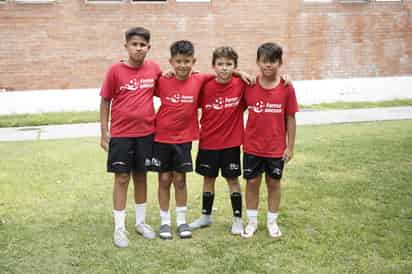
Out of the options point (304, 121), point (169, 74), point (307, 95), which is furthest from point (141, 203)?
point (307, 95)

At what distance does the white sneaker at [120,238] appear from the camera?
14.5 feet

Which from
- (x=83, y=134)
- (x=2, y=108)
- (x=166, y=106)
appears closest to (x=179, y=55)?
(x=166, y=106)

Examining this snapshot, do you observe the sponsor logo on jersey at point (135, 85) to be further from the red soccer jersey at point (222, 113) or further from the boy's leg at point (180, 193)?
the boy's leg at point (180, 193)

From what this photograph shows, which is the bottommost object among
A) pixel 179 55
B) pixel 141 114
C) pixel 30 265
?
pixel 30 265

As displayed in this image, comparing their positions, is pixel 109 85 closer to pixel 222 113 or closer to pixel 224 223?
pixel 222 113

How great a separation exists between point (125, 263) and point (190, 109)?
1.36 m

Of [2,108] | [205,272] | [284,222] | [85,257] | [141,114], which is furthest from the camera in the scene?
[2,108]

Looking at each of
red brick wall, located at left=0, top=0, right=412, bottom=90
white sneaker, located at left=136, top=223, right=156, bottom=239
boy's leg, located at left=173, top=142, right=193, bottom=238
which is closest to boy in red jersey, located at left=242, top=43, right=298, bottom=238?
boy's leg, located at left=173, top=142, right=193, bottom=238

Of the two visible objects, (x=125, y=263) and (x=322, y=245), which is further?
(x=322, y=245)

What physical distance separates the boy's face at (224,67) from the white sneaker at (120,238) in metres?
1.53

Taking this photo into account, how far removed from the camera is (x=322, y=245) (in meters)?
4.34

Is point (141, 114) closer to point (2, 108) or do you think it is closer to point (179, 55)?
point (179, 55)

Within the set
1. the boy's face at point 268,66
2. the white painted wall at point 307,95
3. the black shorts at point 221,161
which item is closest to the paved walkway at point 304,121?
the white painted wall at point 307,95

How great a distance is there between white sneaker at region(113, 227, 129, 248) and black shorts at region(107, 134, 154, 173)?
50cm
